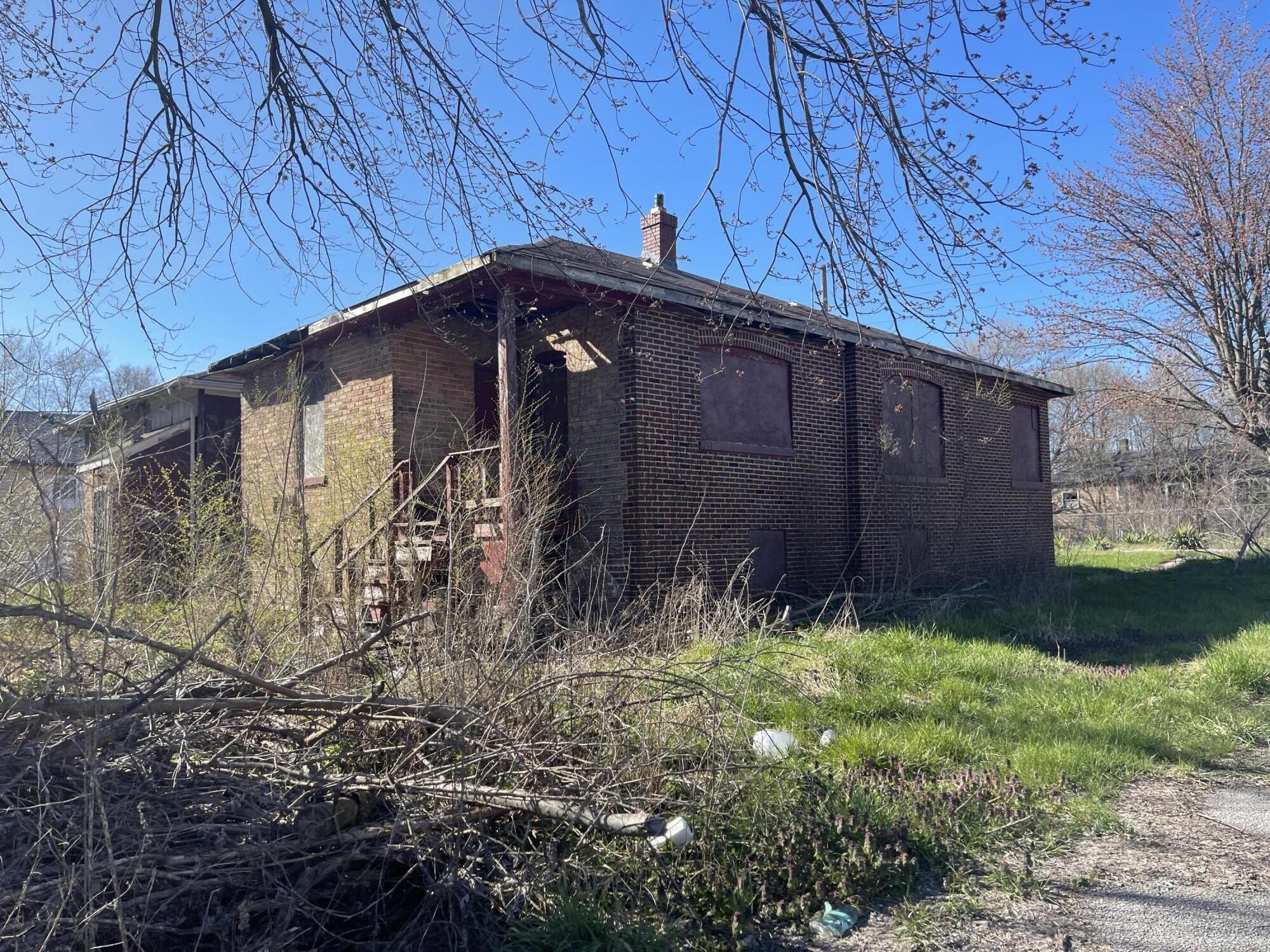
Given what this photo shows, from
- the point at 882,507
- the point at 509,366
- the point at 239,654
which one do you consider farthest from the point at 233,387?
the point at 239,654

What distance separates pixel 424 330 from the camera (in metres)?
11.5

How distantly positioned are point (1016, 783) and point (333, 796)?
3635 mm

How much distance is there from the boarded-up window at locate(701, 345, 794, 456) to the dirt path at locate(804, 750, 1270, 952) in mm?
6947

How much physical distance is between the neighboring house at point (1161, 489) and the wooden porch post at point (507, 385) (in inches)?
590

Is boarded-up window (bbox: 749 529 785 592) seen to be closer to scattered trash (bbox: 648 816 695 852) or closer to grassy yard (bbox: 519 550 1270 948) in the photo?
grassy yard (bbox: 519 550 1270 948)

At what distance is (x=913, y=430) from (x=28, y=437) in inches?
465

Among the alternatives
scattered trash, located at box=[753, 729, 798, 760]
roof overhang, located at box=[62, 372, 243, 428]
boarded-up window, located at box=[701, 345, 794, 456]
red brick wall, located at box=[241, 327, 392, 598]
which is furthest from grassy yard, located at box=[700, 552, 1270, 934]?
roof overhang, located at box=[62, 372, 243, 428]

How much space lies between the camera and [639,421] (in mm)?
10359

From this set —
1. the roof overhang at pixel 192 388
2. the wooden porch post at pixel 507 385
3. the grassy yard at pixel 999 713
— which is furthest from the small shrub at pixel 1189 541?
the roof overhang at pixel 192 388

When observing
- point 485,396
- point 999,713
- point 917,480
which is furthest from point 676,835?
point 917,480

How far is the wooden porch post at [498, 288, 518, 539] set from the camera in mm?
9078

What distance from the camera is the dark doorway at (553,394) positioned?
37.0 ft

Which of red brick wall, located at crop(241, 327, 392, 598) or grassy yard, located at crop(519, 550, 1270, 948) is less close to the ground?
red brick wall, located at crop(241, 327, 392, 598)

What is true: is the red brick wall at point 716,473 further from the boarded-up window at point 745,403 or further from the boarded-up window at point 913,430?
the boarded-up window at point 913,430
